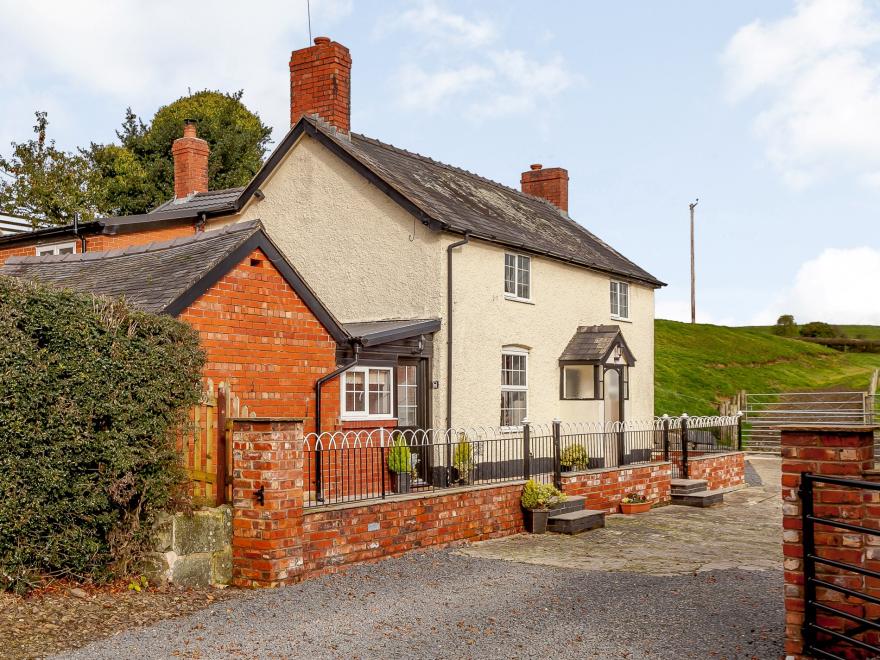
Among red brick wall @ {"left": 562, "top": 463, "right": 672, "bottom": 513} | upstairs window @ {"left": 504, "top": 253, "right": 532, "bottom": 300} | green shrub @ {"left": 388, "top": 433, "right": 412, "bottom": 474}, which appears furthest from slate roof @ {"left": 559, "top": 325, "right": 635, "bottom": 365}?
green shrub @ {"left": 388, "top": 433, "right": 412, "bottom": 474}

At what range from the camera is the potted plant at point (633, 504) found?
628 inches

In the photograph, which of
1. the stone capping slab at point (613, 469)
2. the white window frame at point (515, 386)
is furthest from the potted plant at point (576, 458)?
the white window frame at point (515, 386)

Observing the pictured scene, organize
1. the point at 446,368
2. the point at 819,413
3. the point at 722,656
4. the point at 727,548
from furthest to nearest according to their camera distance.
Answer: the point at 819,413
the point at 446,368
the point at 727,548
the point at 722,656

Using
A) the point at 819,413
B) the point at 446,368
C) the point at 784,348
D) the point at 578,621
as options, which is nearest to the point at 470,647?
the point at 578,621

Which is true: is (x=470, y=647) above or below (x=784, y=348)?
below

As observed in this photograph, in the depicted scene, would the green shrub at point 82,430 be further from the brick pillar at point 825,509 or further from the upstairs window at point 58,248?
the upstairs window at point 58,248

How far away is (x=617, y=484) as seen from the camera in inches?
627

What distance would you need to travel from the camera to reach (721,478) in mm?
20562

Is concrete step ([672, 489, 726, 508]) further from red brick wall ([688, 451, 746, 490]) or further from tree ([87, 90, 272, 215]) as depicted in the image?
tree ([87, 90, 272, 215])

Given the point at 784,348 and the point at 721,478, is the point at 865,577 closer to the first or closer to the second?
the point at 721,478

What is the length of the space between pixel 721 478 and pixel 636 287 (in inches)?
254

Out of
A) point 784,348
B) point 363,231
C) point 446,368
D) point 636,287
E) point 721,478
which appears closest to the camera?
point 446,368

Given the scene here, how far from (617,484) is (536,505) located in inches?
128

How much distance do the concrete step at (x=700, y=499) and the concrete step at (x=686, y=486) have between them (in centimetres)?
10
